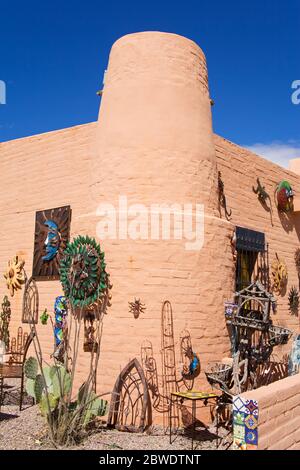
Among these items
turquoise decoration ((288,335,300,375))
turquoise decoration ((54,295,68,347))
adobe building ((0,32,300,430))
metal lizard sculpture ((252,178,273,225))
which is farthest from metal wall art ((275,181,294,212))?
turquoise decoration ((54,295,68,347))

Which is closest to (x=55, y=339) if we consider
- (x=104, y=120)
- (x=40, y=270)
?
(x=40, y=270)

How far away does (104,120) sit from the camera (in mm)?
8406

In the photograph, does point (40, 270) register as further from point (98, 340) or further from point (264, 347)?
point (264, 347)

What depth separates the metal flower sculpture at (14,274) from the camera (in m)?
10.6

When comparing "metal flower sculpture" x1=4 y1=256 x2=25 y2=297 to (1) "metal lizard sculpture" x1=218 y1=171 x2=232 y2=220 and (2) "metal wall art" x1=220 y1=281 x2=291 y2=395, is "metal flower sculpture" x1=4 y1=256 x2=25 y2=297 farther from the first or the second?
(2) "metal wall art" x1=220 y1=281 x2=291 y2=395

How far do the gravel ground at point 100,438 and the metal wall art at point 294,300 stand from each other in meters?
5.31

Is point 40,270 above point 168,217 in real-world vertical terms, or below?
below

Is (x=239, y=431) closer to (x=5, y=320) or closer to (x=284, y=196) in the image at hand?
(x=5, y=320)

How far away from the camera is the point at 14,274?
10.8 meters

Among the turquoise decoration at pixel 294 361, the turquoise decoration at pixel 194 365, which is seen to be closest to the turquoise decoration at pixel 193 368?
the turquoise decoration at pixel 194 365

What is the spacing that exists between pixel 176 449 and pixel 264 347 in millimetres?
2587

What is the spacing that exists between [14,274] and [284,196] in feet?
23.4

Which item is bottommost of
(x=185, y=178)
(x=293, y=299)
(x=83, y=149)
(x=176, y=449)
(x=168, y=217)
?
(x=176, y=449)

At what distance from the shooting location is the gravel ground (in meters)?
6.11
